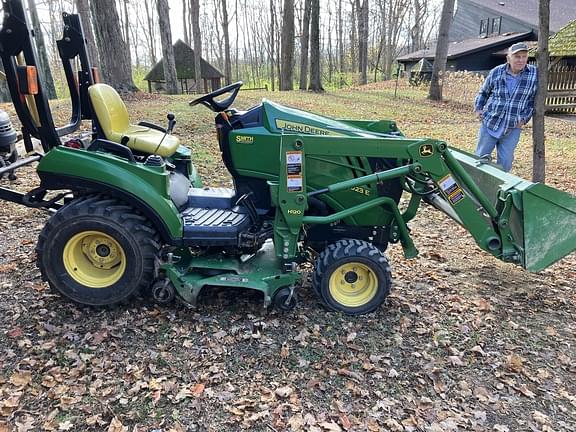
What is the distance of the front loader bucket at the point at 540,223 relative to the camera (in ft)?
11.0

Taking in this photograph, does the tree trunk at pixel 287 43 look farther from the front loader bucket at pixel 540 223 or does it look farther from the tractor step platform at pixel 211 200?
the front loader bucket at pixel 540 223

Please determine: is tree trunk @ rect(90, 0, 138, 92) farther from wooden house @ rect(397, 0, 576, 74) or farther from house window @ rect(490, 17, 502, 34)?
house window @ rect(490, 17, 502, 34)

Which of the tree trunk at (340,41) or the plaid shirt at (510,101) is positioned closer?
the plaid shirt at (510,101)

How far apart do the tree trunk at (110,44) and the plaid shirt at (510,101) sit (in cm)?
1057

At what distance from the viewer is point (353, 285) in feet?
11.9

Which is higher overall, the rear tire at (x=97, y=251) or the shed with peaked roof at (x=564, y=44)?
the shed with peaked roof at (x=564, y=44)

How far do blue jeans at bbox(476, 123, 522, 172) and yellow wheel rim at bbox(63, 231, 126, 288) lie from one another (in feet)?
14.0

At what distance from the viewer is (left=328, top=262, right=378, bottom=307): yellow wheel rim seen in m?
3.54

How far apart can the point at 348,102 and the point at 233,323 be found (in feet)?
47.2

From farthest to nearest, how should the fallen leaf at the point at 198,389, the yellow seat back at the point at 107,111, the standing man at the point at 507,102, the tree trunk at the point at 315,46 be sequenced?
1. the tree trunk at the point at 315,46
2. the standing man at the point at 507,102
3. the yellow seat back at the point at 107,111
4. the fallen leaf at the point at 198,389

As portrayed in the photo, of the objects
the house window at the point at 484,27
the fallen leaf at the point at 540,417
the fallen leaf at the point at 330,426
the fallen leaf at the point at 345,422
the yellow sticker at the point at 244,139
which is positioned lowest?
the fallen leaf at the point at 540,417

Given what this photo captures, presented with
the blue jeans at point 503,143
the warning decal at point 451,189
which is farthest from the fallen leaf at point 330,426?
the blue jeans at point 503,143

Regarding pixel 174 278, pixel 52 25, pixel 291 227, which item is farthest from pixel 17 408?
pixel 52 25

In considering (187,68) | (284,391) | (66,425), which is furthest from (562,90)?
(187,68)
